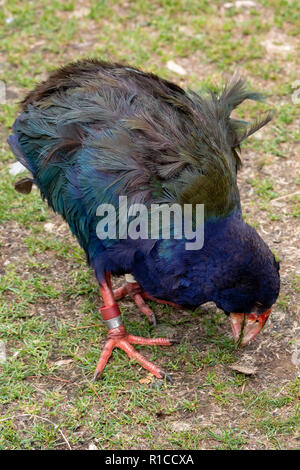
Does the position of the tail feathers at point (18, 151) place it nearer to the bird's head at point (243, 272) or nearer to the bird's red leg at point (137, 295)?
the bird's red leg at point (137, 295)

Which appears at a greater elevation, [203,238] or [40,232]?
[203,238]

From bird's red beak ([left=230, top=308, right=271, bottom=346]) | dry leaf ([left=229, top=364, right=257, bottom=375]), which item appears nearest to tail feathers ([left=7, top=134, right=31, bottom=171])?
bird's red beak ([left=230, top=308, right=271, bottom=346])

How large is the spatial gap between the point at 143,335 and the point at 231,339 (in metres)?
0.58

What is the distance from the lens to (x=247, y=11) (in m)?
7.03

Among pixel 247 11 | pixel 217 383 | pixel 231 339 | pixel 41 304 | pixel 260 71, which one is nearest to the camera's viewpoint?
pixel 217 383

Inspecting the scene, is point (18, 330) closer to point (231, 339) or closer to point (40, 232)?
point (40, 232)

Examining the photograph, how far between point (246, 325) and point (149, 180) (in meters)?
1.10

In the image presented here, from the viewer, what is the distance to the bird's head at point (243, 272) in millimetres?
3607

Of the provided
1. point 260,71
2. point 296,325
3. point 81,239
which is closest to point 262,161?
point 260,71

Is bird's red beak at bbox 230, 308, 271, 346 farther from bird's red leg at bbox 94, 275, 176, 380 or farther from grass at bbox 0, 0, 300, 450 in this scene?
bird's red leg at bbox 94, 275, 176, 380

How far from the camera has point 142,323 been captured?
14.5 feet

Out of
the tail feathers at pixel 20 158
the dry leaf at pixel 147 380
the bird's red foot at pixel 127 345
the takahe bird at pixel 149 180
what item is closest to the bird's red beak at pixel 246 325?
the takahe bird at pixel 149 180

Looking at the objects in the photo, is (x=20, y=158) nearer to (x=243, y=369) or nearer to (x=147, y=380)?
(x=147, y=380)

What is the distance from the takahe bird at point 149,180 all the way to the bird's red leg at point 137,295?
0.90 ft
